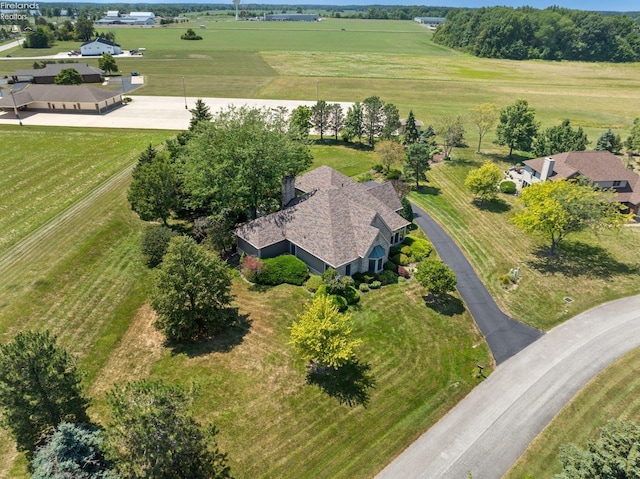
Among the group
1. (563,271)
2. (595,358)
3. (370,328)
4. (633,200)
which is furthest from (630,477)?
(633,200)

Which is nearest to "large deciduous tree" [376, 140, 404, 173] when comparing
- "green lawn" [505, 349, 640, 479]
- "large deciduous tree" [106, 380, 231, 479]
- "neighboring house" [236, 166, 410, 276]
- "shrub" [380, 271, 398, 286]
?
"neighboring house" [236, 166, 410, 276]

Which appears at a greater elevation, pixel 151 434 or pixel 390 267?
pixel 151 434

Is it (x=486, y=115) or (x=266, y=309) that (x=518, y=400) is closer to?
(x=266, y=309)

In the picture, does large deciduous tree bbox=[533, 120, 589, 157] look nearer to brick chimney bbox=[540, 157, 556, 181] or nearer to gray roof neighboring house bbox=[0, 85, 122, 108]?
brick chimney bbox=[540, 157, 556, 181]

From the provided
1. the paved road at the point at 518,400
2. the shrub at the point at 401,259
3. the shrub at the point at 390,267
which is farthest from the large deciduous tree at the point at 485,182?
the paved road at the point at 518,400

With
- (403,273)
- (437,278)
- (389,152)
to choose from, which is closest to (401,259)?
(403,273)

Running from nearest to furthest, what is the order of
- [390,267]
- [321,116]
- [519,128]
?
1. [390,267]
2. [519,128]
3. [321,116]

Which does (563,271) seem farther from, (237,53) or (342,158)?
(237,53)
